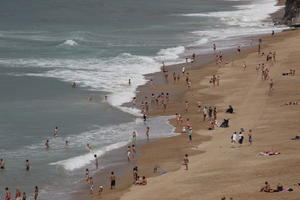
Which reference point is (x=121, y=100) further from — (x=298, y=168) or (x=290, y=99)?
(x=298, y=168)

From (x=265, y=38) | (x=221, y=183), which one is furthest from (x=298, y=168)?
(x=265, y=38)

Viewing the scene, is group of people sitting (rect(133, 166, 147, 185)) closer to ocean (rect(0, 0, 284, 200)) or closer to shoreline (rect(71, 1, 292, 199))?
shoreline (rect(71, 1, 292, 199))

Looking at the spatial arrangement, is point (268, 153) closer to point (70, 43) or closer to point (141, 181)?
point (141, 181)

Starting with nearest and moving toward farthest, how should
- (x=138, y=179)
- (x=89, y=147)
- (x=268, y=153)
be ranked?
(x=138, y=179) → (x=268, y=153) → (x=89, y=147)

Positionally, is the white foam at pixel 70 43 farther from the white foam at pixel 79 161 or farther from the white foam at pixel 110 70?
the white foam at pixel 79 161

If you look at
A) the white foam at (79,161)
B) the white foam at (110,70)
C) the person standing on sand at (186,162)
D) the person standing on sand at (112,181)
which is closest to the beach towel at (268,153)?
the person standing on sand at (186,162)

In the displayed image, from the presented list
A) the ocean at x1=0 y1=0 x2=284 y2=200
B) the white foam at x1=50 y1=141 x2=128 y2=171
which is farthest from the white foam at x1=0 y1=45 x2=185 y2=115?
the white foam at x1=50 y1=141 x2=128 y2=171

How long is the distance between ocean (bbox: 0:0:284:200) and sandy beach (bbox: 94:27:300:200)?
3267 mm

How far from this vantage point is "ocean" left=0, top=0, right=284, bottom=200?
1768 inches

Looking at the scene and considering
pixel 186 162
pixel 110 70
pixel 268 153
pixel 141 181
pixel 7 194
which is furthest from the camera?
pixel 110 70

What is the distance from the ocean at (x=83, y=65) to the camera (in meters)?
44.9

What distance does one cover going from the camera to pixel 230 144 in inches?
1715

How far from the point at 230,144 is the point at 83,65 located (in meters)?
36.5

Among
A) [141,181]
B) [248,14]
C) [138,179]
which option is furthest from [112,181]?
[248,14]
